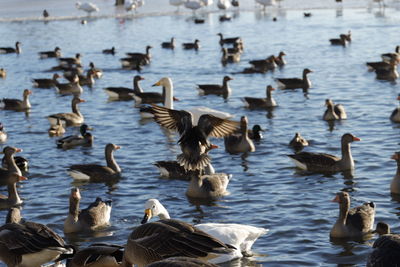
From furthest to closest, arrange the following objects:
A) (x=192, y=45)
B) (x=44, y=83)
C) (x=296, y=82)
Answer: (x=192, y=45) → (x=44, y=83) → (x=296, y=82)

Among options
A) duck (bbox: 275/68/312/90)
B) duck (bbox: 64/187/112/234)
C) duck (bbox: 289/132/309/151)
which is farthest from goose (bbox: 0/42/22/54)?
duck (bbox: 64/187/112/234)

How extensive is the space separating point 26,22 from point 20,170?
2023 inches

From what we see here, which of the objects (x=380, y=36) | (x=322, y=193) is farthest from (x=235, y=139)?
(x=380, y=36)

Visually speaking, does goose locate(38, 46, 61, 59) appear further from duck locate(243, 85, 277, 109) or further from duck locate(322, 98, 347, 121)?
duck locate(322, 98, 347, 121)

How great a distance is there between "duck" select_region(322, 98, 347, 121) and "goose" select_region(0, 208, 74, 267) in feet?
47.1

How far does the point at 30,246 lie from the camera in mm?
11453

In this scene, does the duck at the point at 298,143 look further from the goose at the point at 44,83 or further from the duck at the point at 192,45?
the duck at the point at 192,45

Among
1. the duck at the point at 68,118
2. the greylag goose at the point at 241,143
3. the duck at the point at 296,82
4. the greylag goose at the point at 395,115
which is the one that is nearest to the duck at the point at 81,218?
the greylag goose at the point at 241,143

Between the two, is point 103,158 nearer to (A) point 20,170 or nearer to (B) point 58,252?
(A) point 20,170

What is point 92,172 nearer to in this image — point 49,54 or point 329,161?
point 329,161

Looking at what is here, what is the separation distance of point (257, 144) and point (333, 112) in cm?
369

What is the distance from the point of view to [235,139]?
2130 cm

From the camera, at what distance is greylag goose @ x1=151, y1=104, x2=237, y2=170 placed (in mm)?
16469

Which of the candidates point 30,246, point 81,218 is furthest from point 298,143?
point 30,246
